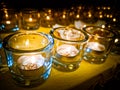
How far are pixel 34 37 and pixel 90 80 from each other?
21 centimetres

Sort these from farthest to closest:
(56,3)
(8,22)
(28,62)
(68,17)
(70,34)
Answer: (56,3) < (68,17) < (8,22) < (70,34) < (28,62)

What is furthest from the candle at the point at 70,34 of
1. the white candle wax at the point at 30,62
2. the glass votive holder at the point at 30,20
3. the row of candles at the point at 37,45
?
Answer: the glass votive holder at the point at 30,20

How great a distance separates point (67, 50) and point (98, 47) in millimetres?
137

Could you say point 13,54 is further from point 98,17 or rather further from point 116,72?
point 98,17

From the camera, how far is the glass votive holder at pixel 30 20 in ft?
2.71

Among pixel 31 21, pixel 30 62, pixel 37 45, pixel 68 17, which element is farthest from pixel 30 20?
pixel 30 62

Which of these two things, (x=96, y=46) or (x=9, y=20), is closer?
(x=96, y=46)

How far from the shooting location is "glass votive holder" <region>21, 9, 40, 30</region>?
0.82 metres

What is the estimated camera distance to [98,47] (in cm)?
65

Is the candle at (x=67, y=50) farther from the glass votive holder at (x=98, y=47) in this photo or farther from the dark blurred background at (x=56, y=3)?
the dark blurred background at (x=56, y=3)

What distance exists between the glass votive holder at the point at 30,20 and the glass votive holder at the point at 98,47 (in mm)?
269

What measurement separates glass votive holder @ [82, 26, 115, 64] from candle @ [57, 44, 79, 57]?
0.19ft

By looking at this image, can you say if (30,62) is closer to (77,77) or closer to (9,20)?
(77,77)

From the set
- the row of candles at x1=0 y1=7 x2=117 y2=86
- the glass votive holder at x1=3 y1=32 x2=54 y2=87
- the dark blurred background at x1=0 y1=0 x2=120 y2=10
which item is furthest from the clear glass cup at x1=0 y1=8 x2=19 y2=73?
the dark blurred background at x1=0 y1=0 x2=120 y2=10
